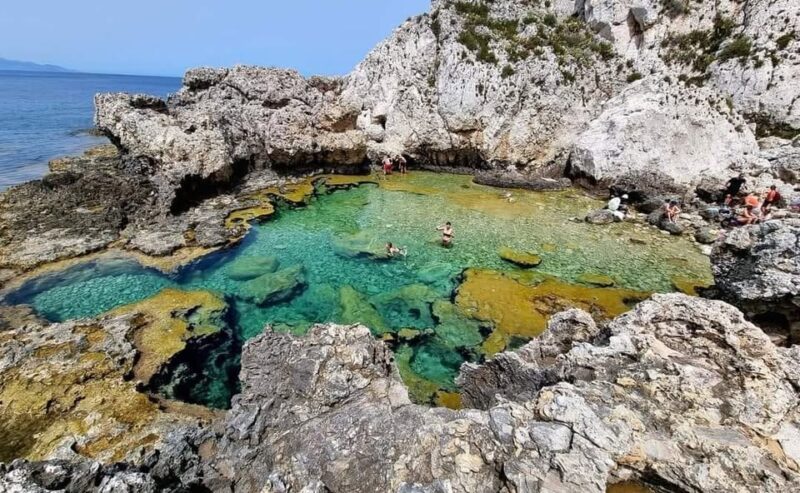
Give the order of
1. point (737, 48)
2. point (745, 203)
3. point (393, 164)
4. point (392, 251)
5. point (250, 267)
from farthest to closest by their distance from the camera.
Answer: point (393, 164) < point (737, 48) < point (745, 203) < point (392, 251) < point (250, 267)

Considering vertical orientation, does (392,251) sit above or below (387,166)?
below

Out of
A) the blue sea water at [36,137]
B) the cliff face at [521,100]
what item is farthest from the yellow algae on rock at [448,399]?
the blue sea water at [36,137]

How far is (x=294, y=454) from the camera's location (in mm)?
6945

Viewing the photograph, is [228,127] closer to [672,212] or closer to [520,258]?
[520,258]

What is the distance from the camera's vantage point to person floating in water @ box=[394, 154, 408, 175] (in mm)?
34375

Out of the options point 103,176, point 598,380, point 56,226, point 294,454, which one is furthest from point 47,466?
point 103,176

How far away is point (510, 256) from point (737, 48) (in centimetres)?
2761

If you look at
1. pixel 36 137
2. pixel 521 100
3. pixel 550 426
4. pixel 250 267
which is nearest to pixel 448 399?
pixel 550 426

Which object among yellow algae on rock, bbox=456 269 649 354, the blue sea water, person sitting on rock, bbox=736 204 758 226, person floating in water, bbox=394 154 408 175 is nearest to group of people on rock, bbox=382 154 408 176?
person floating in water, bbox=394 154 408 175

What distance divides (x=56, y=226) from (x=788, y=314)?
98.3 feet

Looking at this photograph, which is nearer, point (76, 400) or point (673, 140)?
point (76, 400)

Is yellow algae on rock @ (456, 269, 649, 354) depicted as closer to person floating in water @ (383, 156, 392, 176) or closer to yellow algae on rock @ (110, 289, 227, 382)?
yellow algae on rock @ (110, 289, 227, 382)

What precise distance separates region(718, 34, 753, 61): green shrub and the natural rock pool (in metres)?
18.9

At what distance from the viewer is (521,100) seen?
1287 inches
